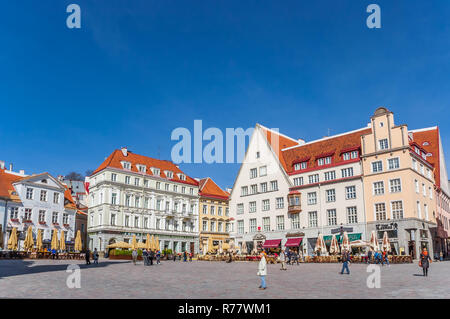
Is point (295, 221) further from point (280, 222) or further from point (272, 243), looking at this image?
point (272, 243)

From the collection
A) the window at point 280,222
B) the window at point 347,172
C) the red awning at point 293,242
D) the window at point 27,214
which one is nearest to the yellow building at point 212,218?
the window at point 280,222

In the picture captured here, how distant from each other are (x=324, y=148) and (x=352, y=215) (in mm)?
11550

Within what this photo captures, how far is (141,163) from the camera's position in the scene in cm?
7575

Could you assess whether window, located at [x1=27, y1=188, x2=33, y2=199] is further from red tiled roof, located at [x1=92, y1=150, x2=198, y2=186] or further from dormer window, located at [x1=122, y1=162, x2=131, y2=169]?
dormer window, located at [x1=122, y1=162, x2=131, y2=169]

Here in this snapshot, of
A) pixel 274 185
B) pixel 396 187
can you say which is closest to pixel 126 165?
pixel 274 185

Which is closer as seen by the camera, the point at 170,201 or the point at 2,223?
the point at 2,223

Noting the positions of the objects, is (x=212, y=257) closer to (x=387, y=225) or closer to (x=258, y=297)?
(x=387, y=225)

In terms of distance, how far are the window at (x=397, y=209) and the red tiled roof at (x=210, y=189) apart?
3761 centimetres

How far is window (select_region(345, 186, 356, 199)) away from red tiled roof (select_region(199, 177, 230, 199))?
31221mm

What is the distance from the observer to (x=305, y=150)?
6394 centimetres
